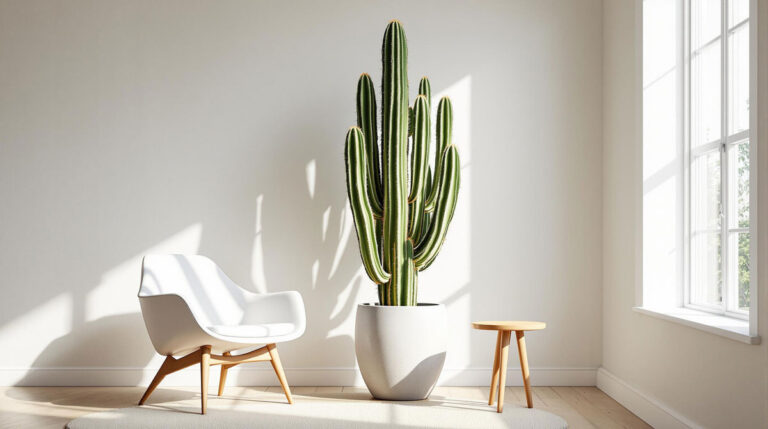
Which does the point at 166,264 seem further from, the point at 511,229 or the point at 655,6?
the point at 655,6

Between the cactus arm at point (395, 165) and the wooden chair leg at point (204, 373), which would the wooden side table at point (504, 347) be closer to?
the cactus arm at point (395, 165)

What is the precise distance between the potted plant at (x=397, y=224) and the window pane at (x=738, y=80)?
50.1 inches

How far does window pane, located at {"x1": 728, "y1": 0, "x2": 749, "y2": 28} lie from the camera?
2.66 m

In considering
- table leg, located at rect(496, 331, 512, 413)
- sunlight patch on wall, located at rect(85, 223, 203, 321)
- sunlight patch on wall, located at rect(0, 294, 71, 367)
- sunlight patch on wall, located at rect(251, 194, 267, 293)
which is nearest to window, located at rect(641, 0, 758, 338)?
table leg, located at rect(496, 331, 512, 413)

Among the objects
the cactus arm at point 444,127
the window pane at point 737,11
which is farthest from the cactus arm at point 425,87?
the window pane at point 737,11

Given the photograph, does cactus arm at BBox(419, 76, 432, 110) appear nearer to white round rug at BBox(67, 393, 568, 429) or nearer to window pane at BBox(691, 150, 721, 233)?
window pane at BBox(691, 150, 721, 233)

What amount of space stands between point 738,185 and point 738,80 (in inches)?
16.4

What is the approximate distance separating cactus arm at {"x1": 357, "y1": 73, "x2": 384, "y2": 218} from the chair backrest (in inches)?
35.9

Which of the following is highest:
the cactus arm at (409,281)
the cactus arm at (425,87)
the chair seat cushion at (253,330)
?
the cactus arm at (425,87)

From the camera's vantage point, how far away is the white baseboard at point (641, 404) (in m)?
2.77

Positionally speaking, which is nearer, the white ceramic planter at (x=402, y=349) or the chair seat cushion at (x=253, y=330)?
the chair seat cushion at (x=253, y=330)

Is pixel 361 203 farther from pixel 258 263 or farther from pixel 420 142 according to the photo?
pixel 258 263

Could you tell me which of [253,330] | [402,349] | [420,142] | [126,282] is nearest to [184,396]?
[253,330]

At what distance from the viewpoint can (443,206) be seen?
3.47 meters
